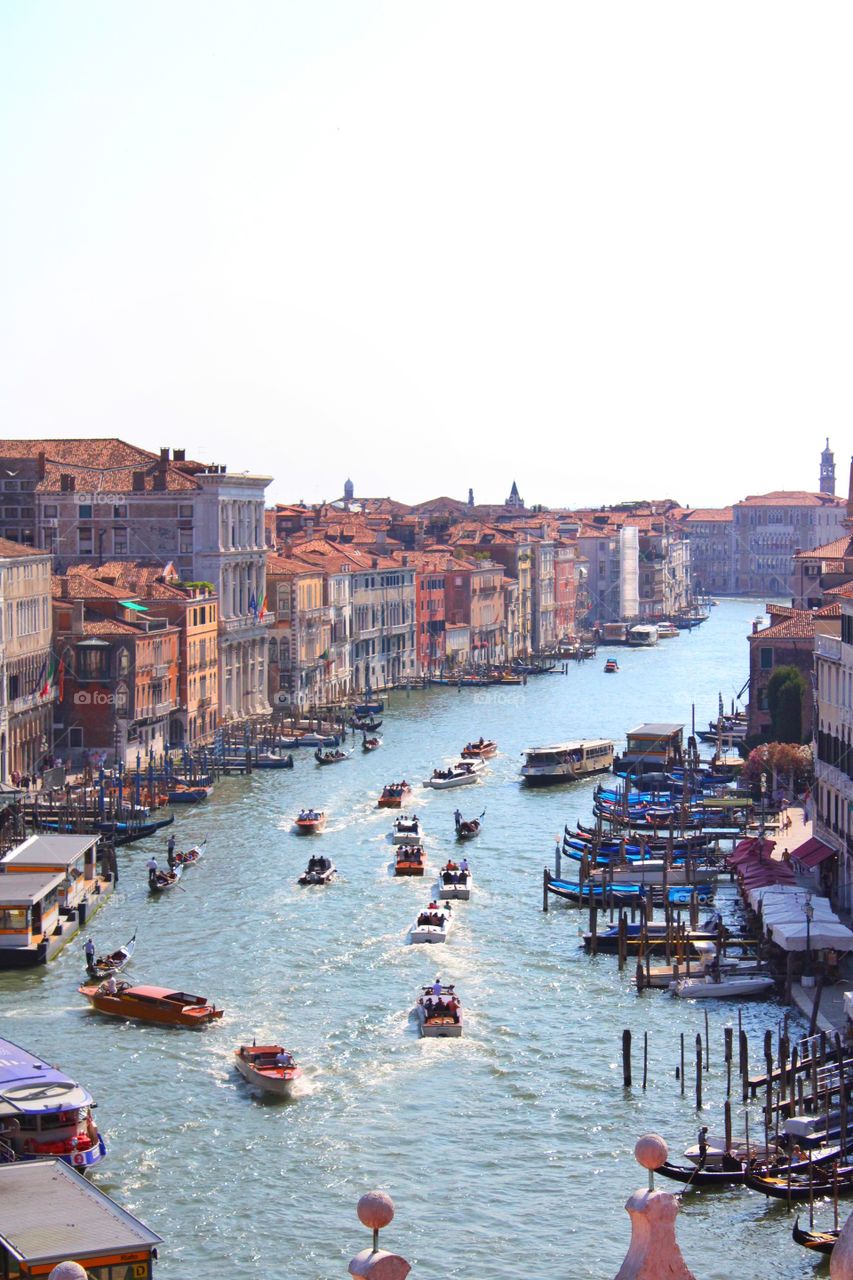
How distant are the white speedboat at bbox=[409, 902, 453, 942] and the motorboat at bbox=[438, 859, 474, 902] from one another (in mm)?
1485

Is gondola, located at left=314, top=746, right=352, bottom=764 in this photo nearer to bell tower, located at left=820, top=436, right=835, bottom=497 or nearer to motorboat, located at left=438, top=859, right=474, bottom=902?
motorboat, located at left=438, top=859, right=474, bottom=902

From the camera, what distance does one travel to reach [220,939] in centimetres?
2381

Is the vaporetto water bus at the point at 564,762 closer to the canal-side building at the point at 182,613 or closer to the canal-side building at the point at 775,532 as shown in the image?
Answer: the canal-side building at the point at 182,613

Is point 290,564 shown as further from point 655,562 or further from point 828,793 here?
point 655,562

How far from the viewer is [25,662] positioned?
119ft

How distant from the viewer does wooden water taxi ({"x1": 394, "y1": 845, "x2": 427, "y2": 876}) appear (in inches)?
1100

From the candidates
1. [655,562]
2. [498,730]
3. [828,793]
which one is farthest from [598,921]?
[655,562]

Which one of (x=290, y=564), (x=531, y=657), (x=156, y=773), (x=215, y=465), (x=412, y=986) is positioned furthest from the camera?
(x=531, y=657)

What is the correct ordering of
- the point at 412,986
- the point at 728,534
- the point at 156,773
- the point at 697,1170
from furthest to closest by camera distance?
the point at 728,534 → the point at 156,773 → the point at 412,986 → the point at 697,1170

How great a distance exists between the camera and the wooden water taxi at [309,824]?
31.7m

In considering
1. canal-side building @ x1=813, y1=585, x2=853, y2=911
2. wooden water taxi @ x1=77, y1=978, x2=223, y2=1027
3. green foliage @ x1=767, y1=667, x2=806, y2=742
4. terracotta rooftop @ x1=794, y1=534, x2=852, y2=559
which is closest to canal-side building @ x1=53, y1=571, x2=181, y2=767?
green foliage @ x1=767, y1=667, x2=806, y2=742

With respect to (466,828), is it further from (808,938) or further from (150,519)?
(150,519)

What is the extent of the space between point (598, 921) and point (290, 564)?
2896cm

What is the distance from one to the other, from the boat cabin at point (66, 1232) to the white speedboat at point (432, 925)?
36.0 ft
